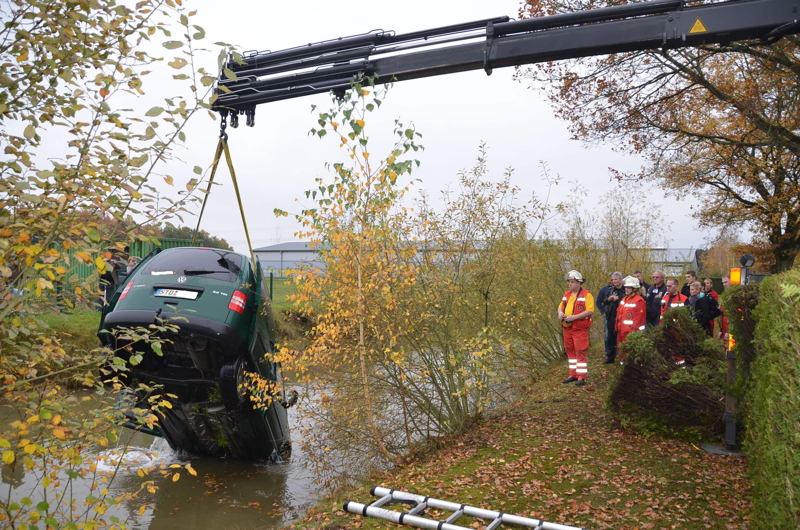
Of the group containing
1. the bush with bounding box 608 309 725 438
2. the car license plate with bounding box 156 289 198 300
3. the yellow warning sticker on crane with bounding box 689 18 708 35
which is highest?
the yellow warning sticker on crane with bounding box 689 18 708 35

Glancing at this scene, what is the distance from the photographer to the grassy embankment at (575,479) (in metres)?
5.27

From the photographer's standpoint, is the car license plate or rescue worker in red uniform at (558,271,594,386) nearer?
the car license plate

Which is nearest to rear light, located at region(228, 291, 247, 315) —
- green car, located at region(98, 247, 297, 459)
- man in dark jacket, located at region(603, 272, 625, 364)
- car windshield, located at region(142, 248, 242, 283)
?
green car, located at region(98, 247, 297, 459)

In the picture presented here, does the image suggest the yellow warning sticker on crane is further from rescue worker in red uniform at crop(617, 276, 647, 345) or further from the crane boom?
rescue worker in red uniform at crop(617, 276, 647, 345)

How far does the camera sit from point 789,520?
330 centimetres

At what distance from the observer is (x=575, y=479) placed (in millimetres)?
6102

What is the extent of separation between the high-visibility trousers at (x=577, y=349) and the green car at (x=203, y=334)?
4.80m

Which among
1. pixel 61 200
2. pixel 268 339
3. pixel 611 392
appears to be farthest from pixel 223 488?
pixel 61 200

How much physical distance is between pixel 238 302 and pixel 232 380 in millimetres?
804

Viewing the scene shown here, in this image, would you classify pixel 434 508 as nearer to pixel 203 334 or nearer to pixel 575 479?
pixel 575 479

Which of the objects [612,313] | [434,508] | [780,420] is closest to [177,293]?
[434,508]

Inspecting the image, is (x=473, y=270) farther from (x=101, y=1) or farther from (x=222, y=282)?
(x=101, y=1)

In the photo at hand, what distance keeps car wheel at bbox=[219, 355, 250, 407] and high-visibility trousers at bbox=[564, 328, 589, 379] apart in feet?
17.6

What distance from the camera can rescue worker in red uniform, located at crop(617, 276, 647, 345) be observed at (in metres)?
10.6
